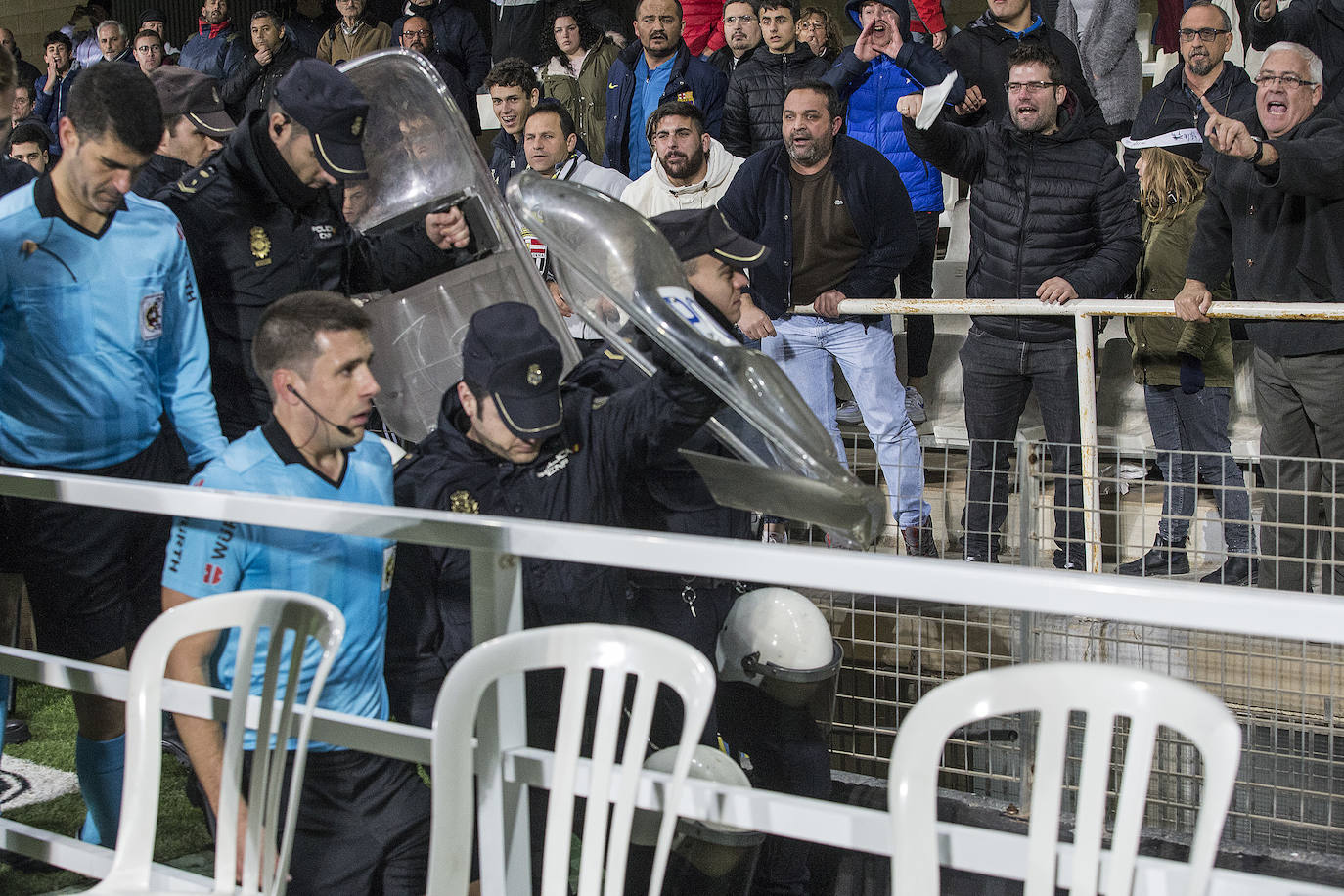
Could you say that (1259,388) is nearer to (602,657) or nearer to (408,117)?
(408,117)

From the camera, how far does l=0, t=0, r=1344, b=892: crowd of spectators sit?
262 centimetres

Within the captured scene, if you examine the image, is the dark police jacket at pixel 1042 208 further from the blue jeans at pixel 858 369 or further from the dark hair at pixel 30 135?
the dark hair at pixel 30 135

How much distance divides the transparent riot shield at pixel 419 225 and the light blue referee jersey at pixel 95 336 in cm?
42

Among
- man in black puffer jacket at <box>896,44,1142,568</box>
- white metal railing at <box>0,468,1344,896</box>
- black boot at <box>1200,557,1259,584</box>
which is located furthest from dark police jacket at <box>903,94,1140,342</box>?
white metal railing at <box>0,468,1344,896</box>

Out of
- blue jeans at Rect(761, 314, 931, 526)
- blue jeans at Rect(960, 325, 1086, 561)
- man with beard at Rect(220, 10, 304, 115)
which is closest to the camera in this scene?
blue jeans at Rect(960, 325, 1086, 561)

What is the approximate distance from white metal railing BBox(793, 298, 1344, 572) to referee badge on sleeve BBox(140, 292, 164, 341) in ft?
7.96

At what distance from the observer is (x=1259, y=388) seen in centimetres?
435

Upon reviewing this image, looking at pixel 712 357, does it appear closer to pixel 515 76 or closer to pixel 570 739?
pixel 570 739

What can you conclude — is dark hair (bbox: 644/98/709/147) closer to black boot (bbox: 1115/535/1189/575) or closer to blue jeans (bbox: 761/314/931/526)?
blue jeans (bbox: 761/314/931/526)

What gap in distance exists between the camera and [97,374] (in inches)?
110

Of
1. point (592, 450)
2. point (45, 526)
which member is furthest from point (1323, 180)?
point (45, 526)

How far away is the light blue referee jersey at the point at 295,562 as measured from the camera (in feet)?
7.39

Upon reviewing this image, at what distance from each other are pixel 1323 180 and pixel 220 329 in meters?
3.33

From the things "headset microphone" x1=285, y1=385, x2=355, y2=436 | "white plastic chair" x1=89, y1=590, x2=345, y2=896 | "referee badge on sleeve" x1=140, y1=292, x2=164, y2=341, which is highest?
"referee badge on sleeve" x1=140, y1=292, x2=164, y2=341
